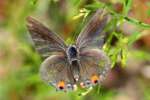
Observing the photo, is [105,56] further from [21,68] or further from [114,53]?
[21,68]

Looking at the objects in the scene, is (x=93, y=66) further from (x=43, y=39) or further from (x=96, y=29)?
(x=43, y=39)

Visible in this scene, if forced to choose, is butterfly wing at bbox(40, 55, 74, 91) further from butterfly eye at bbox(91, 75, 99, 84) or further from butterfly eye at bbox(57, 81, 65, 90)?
butterfly eye at bbox(91, 75, 99, 84)

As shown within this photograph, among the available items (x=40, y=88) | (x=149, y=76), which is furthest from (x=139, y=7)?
(x=149, y=76)

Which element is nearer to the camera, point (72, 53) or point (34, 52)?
point (72, 53)

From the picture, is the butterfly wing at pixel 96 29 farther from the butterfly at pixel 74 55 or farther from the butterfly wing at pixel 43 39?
the butterfly wing at pixel 43 39

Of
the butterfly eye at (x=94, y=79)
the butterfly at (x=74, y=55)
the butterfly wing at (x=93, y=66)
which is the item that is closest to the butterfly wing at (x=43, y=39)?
the butterfly at (x=74, y=55)

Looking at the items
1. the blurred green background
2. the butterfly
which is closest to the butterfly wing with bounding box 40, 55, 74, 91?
the butterfly

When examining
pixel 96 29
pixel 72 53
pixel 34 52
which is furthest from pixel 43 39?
pixel 34 52
